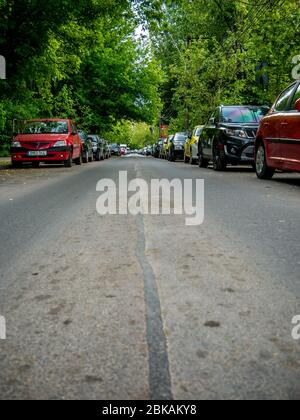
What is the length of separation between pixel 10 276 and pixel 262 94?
73.8 ft

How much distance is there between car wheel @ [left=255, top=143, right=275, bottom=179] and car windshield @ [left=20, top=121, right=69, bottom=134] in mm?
9142

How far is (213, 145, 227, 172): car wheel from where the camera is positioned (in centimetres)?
1441

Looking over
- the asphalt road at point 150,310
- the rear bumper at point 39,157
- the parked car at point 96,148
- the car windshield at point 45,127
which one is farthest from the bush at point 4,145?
the asphalt road at point 150,310

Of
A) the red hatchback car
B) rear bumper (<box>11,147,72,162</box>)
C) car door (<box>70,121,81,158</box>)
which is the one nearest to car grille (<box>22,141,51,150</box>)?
rear bumper (<box>11,147,72,162</box>)

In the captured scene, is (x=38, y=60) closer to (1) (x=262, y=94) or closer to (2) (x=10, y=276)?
(1) (x=262, y=94)

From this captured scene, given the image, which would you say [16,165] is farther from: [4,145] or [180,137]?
[180,137]

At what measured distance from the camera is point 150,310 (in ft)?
8.17

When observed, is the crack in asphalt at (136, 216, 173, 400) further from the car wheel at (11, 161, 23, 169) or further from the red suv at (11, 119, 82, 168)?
the car wheel at (11, 161, 23, 169)

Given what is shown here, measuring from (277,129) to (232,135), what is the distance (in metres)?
4.06

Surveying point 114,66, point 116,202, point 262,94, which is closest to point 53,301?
point 116,202

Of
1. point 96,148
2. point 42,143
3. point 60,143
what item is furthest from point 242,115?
point 96,148

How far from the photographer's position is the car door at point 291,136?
9.00m

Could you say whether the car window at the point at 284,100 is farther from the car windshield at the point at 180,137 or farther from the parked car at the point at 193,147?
the car windshield at the point at 180,137

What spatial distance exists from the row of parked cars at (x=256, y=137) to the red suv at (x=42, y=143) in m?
4.51
